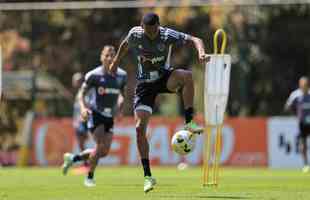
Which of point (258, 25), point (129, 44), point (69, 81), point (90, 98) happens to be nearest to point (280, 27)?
point (258, 25)

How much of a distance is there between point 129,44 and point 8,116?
21722 mm

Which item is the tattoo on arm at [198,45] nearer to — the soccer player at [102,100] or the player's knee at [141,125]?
the player's knee at [141,125]

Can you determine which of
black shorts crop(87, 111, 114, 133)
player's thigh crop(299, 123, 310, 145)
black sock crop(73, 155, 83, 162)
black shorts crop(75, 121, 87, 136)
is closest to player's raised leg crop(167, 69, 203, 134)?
black shorts crop(87, 111, 114, 133)

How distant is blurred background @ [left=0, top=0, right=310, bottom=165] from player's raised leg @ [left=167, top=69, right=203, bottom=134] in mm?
20632

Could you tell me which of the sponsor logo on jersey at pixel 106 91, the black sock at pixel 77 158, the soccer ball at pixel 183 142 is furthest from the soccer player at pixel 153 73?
the black sock at pixel 77 158

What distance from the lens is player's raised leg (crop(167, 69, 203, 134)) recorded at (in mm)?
13078

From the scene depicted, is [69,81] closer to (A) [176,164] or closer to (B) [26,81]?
(B) [26,81]

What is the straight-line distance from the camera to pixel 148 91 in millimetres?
13469

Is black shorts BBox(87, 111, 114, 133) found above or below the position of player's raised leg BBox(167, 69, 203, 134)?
below

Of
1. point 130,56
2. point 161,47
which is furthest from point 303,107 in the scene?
point 161,47

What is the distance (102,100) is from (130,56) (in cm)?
1997

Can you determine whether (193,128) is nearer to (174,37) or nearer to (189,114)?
(189,114)

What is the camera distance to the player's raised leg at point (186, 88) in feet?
42.9

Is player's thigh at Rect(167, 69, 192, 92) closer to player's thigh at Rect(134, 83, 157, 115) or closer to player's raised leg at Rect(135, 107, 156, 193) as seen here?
player's thigh at Rect(134, 83, 157, 115)
